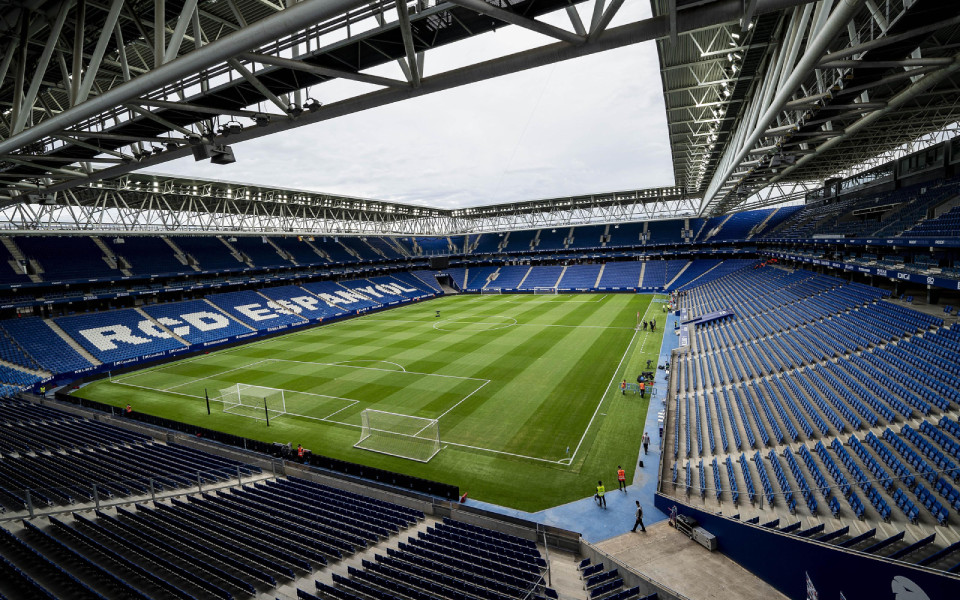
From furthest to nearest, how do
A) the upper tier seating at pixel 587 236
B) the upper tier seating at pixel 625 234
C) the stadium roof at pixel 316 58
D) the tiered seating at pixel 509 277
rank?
1. the upper tier seating at pixel 587 236
2. the tiered seating at pixel 509 277
3. the upper tier seating at pixel 625 234
4. the stadium roof at pixel 316 58

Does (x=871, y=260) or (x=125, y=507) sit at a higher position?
(x=871, y=260)

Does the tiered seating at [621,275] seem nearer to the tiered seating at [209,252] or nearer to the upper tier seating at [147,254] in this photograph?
the tiered seating at [209,252]

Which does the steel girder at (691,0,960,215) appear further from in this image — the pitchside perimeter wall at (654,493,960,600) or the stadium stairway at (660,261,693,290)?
the stadium stairway at (660,261,693,290)

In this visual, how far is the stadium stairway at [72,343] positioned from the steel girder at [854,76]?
42260mm

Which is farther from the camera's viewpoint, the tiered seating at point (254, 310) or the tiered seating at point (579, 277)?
the tiered seating at point (579, 277)

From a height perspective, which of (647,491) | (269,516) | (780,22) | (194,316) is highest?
(780,22)

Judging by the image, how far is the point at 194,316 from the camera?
42.1 m

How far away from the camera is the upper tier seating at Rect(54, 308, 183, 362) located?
1316 inches

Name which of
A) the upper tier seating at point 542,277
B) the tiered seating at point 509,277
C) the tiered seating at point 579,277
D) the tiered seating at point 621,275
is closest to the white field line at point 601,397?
the tiered seating at point 621,275

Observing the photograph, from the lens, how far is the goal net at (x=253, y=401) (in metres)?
22.3

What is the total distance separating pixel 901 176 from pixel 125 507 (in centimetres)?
4563

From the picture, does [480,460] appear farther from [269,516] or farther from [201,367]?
[201,367]

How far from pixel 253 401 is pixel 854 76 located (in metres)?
28.0

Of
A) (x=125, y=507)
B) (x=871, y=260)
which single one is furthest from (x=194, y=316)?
(x=871, y=260)
